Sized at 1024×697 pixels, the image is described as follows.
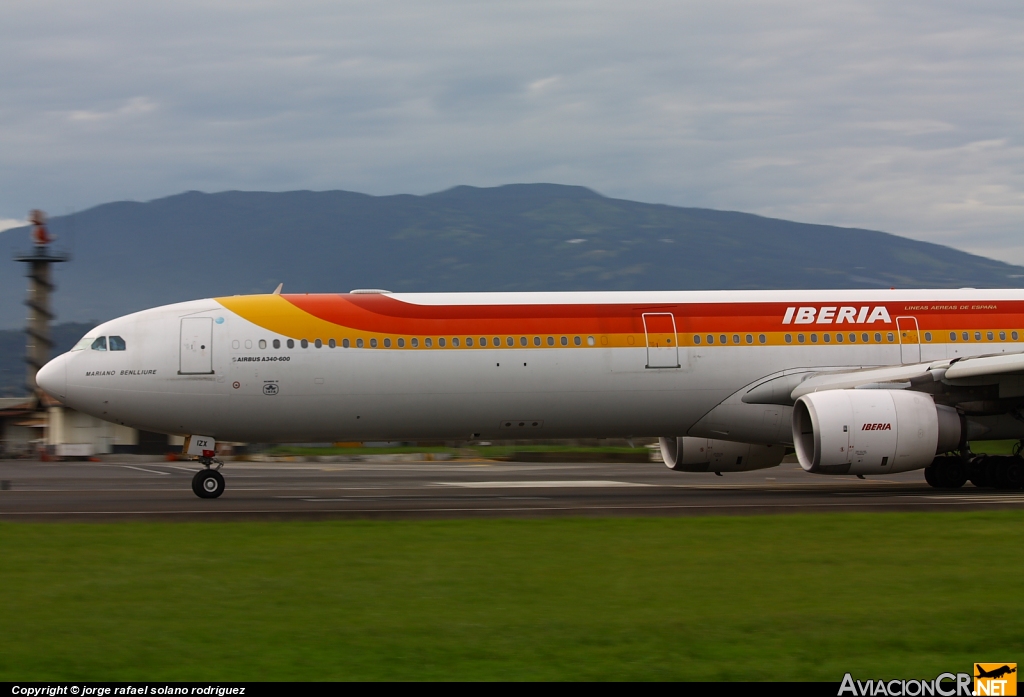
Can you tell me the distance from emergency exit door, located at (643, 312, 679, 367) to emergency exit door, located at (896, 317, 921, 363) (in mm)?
4839

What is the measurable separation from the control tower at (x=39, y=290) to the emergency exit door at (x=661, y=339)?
6488 centimetres

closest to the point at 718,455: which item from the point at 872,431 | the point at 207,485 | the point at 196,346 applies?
the point at 872,431

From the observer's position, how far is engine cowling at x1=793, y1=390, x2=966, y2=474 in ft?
67.7

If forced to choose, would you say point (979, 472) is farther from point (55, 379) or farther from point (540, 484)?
point (55, 379)

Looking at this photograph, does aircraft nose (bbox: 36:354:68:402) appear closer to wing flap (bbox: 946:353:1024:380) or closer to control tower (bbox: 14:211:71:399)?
wing flap (bbox: 946:353:1024:380)

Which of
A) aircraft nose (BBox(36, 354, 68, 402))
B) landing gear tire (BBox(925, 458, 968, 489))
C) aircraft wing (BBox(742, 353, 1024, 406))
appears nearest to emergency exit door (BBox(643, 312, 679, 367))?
aircraft wing (BBox(742, 353, 1024, 406))

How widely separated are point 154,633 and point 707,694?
431 cm

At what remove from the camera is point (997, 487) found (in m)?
22.8

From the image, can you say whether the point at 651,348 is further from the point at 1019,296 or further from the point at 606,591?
the point at 606,591

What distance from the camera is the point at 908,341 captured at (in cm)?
2359

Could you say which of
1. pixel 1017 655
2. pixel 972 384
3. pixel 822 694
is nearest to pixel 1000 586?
pixel 1017 655

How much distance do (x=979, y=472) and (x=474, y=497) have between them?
10.4 m

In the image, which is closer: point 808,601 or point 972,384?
point 808,601

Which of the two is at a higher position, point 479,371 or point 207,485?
point 479,371
